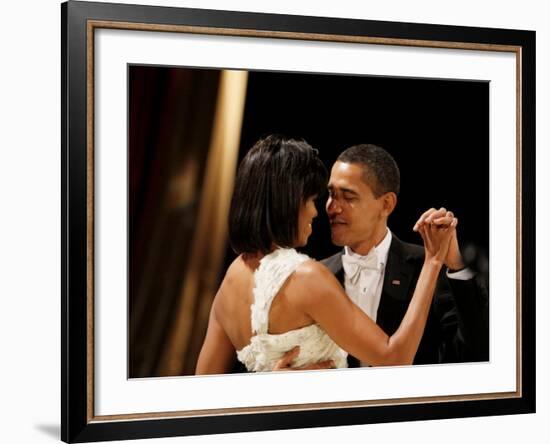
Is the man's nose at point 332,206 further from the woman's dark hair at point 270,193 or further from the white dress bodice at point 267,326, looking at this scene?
the white dress bodice at point 267,326

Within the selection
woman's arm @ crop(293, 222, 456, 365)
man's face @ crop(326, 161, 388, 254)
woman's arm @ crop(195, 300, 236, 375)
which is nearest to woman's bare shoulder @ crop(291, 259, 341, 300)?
woman's arm @ crop(293, 222, 456, 365)

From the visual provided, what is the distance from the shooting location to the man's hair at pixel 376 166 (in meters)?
3.62

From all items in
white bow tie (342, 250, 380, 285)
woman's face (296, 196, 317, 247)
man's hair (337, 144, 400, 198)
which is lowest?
white bow tie (342, 250, 380, 285)

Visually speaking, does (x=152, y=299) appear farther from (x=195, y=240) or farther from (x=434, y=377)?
(x=434, y=377)

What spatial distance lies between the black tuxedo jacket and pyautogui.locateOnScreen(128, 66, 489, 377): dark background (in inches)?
2.9

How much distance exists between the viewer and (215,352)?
3.47m

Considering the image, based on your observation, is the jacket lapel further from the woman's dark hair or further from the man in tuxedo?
the woman's dark hair

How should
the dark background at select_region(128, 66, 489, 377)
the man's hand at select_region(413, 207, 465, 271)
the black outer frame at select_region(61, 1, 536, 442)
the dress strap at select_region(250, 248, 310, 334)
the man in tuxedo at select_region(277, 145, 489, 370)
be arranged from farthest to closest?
1. the man's hand at select_region(413, 207, 465, 271)
2. the man in tuxedo at select_region(277, 145, 489, 370)
3. the dress strap at select_region(250, 248, 310, 334)
4. the dark background at select_region(128, 66, 489, 377)
5. the black outer frame at select_region(61, 1, 536, 442)

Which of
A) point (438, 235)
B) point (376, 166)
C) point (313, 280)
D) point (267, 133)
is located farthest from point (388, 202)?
point (267, 133)

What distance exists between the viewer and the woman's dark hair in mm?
3475

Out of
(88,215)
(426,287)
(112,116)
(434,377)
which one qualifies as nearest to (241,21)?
(112,116)

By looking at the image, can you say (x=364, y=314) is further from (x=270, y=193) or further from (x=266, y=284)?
(x=270, y=193)

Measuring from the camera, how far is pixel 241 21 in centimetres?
345

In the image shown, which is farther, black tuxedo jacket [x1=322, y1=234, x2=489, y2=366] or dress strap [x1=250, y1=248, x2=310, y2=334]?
black tuxedo jacket [x1=322, y1=234, x2=489, y2=366]
